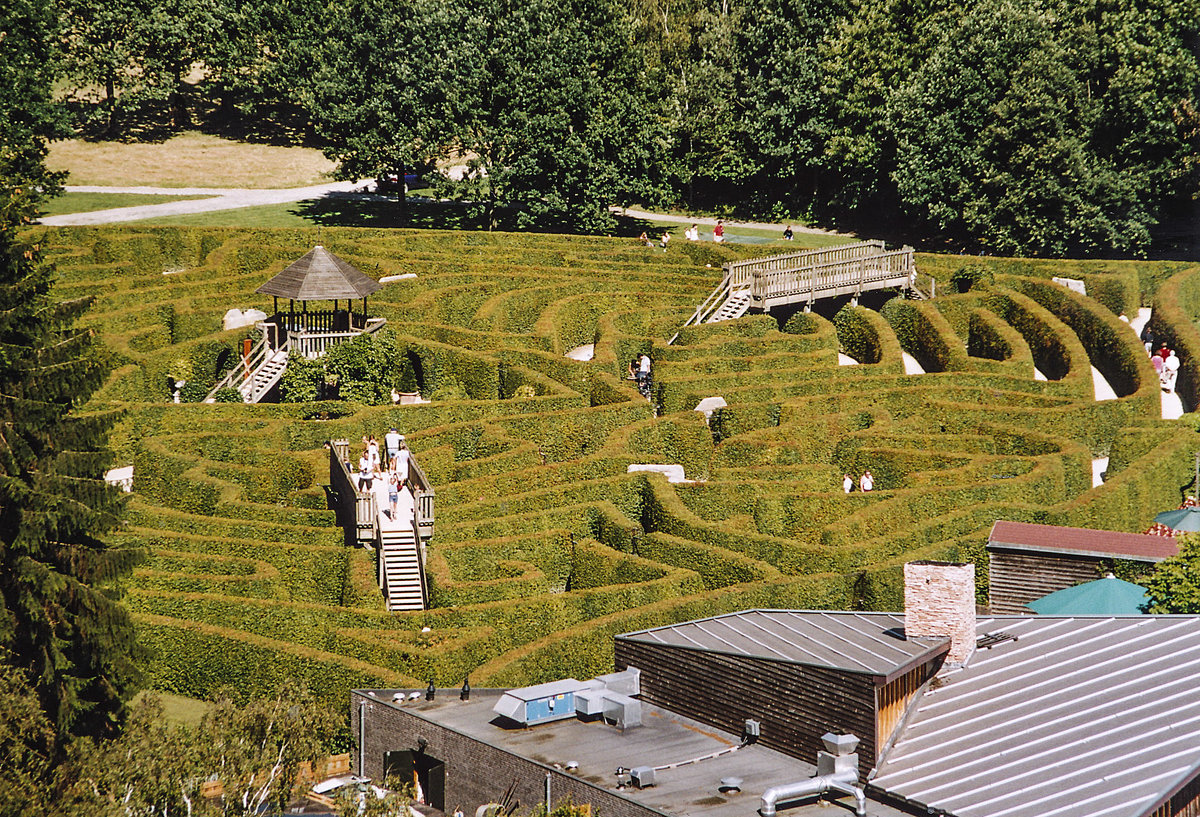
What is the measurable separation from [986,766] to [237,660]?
1691 centimetres

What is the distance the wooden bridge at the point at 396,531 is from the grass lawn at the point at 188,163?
63432mm

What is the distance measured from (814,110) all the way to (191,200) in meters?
40.9

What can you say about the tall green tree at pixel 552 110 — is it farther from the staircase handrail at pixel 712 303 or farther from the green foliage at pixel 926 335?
the green foliage at pixel 926 335

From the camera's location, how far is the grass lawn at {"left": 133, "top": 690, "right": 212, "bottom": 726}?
102 feet

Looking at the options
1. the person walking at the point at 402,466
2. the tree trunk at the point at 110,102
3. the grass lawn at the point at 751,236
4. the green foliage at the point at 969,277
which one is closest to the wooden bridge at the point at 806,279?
the green foliage at the point at 969,277

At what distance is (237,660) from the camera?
31750 mm

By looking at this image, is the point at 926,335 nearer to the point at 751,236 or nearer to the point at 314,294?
the point at 314,294

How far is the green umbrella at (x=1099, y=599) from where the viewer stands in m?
34.4

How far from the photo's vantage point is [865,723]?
2348cm

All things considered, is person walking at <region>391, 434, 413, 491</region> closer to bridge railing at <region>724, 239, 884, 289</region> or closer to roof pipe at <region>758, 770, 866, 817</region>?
roof pipe at <region>758, 770, 866, 817</region>

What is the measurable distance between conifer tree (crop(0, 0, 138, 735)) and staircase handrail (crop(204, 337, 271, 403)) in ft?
67.6

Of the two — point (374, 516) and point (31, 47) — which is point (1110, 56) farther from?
point (31, 47)

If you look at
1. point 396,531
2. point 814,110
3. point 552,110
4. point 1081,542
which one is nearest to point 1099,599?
point 1081,542

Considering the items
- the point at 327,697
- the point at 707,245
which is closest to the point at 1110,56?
the point at 707,245
